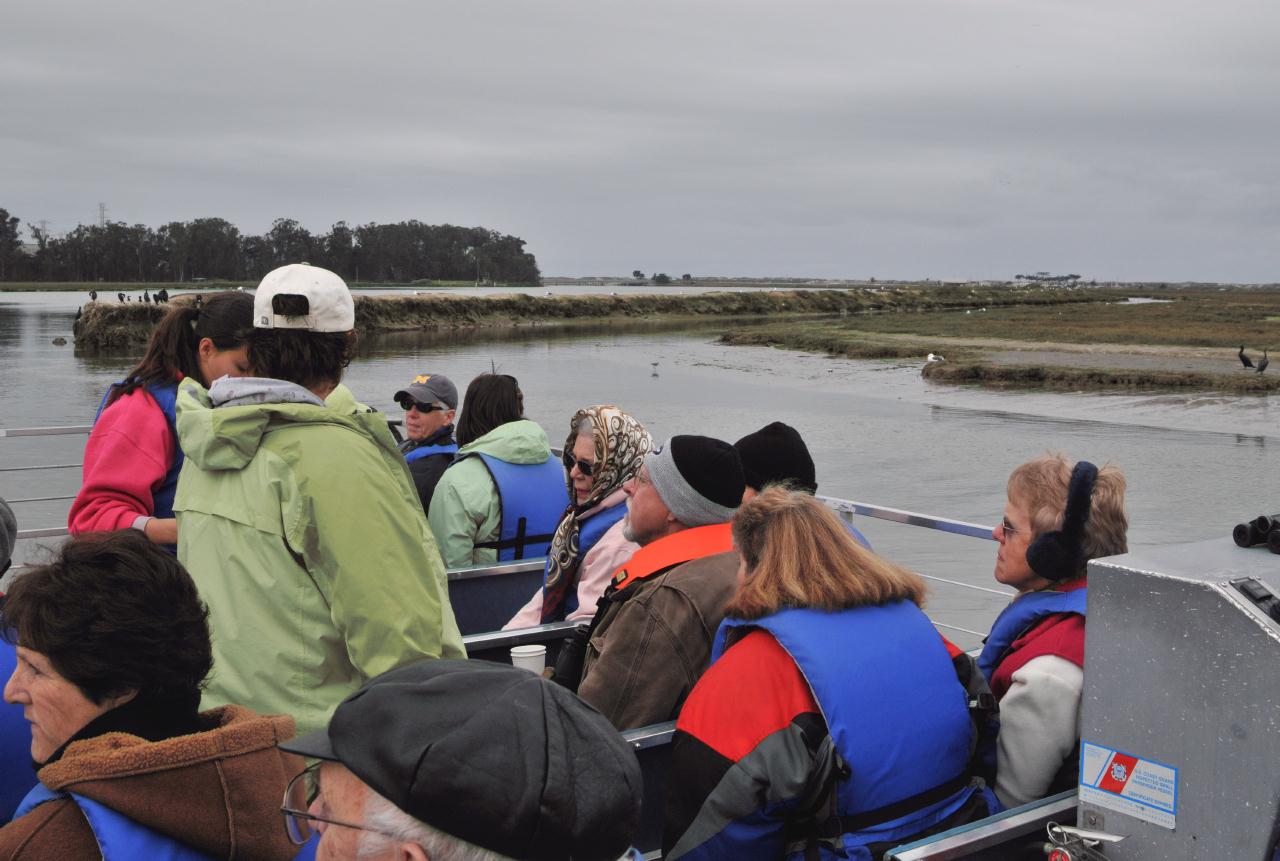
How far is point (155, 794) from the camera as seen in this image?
1.67 meters

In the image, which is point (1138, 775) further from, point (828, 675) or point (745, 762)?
point (745, 762)

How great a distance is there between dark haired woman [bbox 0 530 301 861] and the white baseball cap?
774 mm

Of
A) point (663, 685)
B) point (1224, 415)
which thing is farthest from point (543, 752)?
point (1224, 415)

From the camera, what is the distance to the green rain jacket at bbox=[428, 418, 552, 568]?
4824 millimetres

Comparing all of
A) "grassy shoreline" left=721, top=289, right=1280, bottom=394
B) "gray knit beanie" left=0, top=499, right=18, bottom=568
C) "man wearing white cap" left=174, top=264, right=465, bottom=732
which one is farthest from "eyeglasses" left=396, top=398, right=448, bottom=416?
"grassy shoreline" left=721, top=289, right=1280, bottom=394

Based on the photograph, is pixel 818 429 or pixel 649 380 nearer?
pixel 818 429

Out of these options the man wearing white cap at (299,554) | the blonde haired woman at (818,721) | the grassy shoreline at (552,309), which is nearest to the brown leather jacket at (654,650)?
the blonde haired woman at (818,721)

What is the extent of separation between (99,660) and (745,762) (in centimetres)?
127

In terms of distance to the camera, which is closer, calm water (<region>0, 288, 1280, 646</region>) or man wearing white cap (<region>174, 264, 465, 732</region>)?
man wearing white cap (<region>174, 264, 465, 732</region>)

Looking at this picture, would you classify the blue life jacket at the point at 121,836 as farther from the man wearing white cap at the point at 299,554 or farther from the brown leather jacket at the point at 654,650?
the brown leather jacket at the point at 654,650

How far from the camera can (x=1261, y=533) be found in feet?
7.37

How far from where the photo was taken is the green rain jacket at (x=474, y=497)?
4.82 metres

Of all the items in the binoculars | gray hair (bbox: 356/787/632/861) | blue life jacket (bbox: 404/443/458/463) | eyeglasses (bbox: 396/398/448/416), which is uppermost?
the binoculars

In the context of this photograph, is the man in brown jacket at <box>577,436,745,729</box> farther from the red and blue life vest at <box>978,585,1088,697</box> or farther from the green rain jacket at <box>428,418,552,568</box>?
the green rain jacket at <box>428,418,552,568</box>
